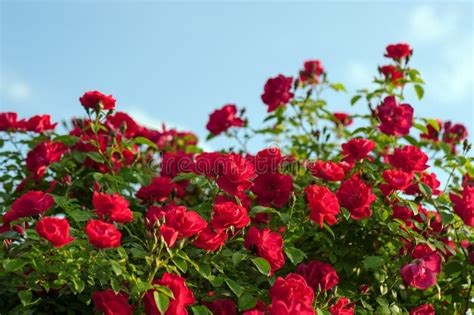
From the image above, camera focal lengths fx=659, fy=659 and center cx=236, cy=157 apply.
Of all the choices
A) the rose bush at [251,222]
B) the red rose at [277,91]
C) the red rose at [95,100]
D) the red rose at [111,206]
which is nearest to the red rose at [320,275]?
the rose bush at [251,222]

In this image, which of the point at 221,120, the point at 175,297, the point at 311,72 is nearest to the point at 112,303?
the point at 175,297

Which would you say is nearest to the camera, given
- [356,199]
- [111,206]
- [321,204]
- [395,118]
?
[111,206]

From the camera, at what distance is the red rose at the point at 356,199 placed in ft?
10.1

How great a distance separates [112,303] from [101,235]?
311 millimetres

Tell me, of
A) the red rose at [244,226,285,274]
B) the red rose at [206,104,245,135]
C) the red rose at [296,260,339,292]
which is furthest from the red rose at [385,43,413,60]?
the red rose at [244,226,285,274]

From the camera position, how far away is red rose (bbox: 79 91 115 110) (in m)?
3.37

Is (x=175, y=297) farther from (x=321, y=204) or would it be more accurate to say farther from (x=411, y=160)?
(x=411, y=160)

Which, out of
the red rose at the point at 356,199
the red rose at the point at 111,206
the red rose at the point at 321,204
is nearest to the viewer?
the red rose at the point at 111,206

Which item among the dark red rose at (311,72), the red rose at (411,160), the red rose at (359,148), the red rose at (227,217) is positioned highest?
the dark red rose at (311,72)

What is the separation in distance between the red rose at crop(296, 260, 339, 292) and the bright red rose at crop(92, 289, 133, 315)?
824mm

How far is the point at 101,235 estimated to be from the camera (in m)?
2.35

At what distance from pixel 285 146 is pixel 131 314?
2396 mm

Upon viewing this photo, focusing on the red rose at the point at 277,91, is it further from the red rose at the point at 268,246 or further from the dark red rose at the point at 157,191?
the red rose at the point at 268,246

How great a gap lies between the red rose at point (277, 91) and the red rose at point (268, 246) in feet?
5.53
